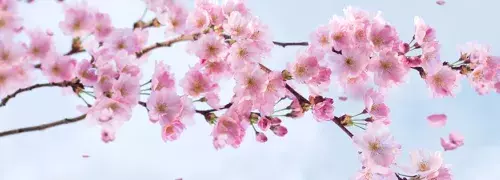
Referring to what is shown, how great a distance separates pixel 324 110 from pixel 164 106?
79 centimetres

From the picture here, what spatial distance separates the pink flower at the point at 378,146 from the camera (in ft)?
10.5

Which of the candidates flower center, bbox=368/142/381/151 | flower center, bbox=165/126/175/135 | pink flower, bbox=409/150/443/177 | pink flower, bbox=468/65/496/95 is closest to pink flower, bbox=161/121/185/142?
flower center, bbox=165/126/175/135

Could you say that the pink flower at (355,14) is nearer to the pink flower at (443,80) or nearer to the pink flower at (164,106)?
the pink flower at (443,80)

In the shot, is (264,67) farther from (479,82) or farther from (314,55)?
(479,82)

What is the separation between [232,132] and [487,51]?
150 centimetres

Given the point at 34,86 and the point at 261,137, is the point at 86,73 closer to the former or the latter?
the point at 34,86

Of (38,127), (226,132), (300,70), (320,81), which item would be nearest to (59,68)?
(38,127)

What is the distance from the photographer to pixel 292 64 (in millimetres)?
3312

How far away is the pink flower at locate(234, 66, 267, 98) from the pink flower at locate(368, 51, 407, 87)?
1.87 feet

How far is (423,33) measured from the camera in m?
3.31

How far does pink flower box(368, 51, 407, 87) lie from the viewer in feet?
10.8

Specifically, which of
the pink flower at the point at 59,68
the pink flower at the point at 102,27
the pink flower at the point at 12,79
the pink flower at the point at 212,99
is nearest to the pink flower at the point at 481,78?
the pink flower at the point at 212,99

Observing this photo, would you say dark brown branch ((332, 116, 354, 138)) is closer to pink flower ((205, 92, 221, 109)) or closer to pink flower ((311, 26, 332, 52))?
pink flower ((311, 26, 332, 52))

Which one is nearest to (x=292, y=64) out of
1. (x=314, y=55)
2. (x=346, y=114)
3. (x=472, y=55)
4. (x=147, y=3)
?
(x=314, y=55)
